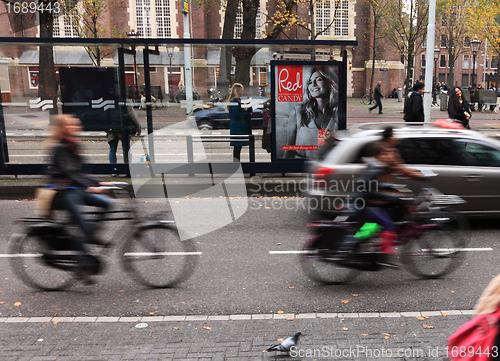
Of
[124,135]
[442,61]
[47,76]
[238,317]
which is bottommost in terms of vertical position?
[238,317]

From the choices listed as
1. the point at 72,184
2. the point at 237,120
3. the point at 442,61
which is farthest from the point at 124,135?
the point at 442,61

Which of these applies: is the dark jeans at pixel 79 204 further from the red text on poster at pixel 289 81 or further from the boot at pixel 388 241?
the red text on poster at pixel 289 81

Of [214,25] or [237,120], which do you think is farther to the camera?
[214,25]

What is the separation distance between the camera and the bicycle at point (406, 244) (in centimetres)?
502

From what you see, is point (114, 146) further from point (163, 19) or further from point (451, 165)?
point (163, 19)

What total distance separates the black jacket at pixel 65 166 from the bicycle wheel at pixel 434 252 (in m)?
3.67

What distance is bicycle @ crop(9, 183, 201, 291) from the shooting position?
4.99 m

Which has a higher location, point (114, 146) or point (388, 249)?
point (114, 146)

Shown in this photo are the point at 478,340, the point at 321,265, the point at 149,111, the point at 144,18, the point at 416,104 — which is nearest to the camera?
the point at 478,340

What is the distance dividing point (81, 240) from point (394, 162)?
3.44 metres

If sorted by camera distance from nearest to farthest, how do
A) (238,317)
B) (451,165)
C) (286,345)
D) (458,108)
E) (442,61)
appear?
(286,345) → (238,317) → (451,165) → (458,108) → (442,61)

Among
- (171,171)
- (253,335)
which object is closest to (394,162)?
(253,335)

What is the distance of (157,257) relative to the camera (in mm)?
5180

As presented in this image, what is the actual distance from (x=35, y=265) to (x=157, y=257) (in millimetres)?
1372
